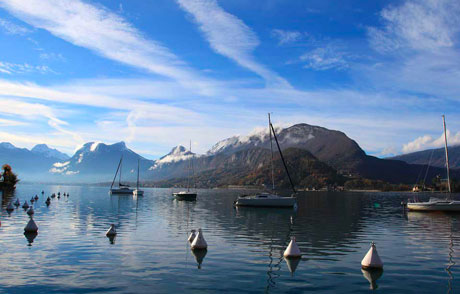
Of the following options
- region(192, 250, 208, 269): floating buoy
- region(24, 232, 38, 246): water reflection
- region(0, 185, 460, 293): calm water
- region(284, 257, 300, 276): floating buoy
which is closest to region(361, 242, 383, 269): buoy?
region(0, 185, 460, 293): calm water

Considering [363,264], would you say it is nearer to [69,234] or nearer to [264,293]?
[264,293]

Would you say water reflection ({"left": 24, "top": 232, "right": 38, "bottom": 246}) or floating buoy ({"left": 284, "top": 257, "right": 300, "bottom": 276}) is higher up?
water reflection ({"left": 24, "top": 232, "right": 38, "bottom": 246})

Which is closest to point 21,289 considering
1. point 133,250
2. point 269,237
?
point 133,250

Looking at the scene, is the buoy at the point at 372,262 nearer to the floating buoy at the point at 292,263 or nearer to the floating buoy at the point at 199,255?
the floating buoy at the point at 292,263

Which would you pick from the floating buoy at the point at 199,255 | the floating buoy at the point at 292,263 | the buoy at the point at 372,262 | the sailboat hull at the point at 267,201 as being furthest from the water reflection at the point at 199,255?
the sailboat hull at the point at 267,201

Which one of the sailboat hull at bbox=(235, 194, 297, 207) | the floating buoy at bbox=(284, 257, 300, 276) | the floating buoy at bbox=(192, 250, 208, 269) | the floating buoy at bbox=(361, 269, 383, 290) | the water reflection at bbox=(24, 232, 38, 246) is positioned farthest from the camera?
the sailboat hull at bbox=(235, 194, 297, 207)

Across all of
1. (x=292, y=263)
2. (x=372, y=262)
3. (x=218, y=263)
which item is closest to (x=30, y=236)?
(x=218, y=263)

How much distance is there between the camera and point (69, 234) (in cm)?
4122

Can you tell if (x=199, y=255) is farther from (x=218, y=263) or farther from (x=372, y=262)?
(x=372, y=262)

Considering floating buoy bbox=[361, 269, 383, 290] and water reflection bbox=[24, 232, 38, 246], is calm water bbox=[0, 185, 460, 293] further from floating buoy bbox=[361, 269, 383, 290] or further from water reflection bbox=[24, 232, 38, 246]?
water reflection bbox=[24, 232, 38, 246]

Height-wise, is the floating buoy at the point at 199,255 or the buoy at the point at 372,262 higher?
the buoy at the point at 372,262

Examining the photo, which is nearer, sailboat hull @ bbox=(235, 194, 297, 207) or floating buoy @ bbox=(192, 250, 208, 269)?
floating buoy @ bbox=(192, 250, 208, 269)

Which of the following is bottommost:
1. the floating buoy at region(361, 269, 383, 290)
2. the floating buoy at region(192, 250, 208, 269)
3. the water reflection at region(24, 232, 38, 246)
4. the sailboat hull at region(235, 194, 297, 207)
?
the floating buoy at region(361, 269, 383, 290)

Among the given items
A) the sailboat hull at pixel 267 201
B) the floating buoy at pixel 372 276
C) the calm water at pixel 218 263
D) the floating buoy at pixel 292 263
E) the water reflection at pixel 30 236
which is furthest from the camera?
the sailboat hull at pixel 267 201
